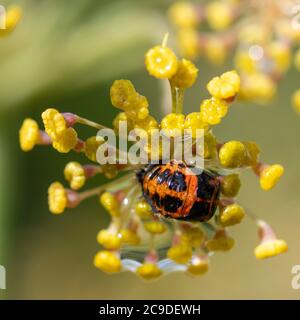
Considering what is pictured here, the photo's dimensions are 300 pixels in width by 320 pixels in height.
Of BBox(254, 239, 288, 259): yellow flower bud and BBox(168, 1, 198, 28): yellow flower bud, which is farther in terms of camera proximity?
BBox(168, 1, 198, 28): yellow flower bud

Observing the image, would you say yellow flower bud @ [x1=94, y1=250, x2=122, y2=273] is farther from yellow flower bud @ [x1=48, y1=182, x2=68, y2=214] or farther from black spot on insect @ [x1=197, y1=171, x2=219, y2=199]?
black spot on insect @ [x1=197, y1=171, x2=219, y2=199]

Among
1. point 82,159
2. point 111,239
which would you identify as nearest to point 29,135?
point 111,239

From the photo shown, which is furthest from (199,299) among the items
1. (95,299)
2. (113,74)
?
(113,74)

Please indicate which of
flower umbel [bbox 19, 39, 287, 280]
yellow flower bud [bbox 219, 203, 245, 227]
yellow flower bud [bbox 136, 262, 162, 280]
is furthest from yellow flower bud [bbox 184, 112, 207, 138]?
yellow flower bud [bbox 136, 262, 162, 280]

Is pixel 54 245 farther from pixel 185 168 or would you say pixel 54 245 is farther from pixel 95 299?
pixel 185 168

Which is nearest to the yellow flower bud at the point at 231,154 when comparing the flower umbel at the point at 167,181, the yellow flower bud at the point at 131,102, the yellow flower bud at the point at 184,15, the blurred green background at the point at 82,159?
the flower umbel at the point at 167,181

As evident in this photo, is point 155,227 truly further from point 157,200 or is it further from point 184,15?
point 184,15
